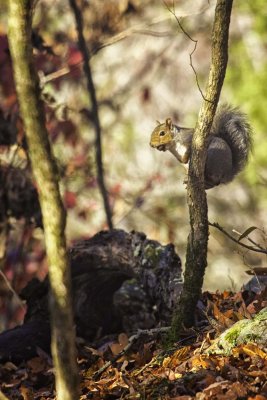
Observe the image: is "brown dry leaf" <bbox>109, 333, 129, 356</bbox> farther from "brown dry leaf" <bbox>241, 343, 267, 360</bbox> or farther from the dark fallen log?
"brown dry leaf" <bbox>241, 343, 267, 360</bbox>

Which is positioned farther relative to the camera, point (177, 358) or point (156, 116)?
point (156, 116)

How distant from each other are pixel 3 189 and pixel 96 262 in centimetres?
178

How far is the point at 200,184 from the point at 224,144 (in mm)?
721

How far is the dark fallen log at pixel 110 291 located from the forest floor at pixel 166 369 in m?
0.19

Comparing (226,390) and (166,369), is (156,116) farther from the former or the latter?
(226,390)

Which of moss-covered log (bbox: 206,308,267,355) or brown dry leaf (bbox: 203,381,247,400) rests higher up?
moss-covered log (bbox: 206,308,267,355)

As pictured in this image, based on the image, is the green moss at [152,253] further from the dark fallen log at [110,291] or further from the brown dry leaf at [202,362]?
the brown dry leaf at [202,362]

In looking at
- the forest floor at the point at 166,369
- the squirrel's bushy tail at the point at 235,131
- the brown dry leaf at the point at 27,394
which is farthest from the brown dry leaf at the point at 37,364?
the squirrel's bushy tail at the point at 235,131

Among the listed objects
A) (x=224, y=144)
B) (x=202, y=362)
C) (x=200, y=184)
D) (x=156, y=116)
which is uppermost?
(x=156, y=116)

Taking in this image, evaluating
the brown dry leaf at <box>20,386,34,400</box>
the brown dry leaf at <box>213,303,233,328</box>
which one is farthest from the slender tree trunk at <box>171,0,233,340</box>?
the brown dry leaf at <box>20,386,34,400</box>

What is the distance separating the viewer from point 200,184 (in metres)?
3.48

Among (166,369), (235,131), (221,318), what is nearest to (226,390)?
(166,369)

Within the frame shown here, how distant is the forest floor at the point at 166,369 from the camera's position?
2987mm

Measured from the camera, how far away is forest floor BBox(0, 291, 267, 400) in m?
2.99
